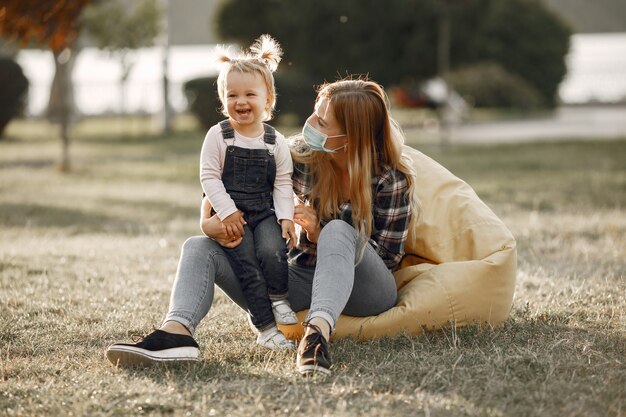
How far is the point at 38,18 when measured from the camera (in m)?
9.18

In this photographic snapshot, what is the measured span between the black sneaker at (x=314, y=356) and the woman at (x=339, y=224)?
103 mm

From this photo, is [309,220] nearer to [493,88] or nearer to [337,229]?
[337,229]

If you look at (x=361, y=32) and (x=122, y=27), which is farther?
(x=122, y=27)

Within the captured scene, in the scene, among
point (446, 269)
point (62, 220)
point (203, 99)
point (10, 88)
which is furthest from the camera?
point (203, 99)

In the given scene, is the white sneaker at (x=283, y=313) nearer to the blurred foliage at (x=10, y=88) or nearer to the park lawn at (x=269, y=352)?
the park lawn at (x=269, y=352)

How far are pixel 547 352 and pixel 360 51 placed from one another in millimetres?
15852

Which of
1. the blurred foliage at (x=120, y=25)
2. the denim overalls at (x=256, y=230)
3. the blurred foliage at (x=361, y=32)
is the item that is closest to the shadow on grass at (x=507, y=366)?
the denim overalls at (x=256, y=230)

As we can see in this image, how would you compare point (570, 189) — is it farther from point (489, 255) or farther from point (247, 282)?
point (247, 282)

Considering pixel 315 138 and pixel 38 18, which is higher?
pixel 38 18

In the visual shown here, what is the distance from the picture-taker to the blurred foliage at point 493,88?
2225 centimetres

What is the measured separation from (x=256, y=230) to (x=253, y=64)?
707 mm

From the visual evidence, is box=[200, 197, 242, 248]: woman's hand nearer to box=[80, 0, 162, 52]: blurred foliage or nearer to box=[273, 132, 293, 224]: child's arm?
box=[273, 132, 293, 224]: child's arm

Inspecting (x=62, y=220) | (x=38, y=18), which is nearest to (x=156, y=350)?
(x=62, y=220)

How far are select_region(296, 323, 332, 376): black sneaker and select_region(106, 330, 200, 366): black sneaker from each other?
0.42m
